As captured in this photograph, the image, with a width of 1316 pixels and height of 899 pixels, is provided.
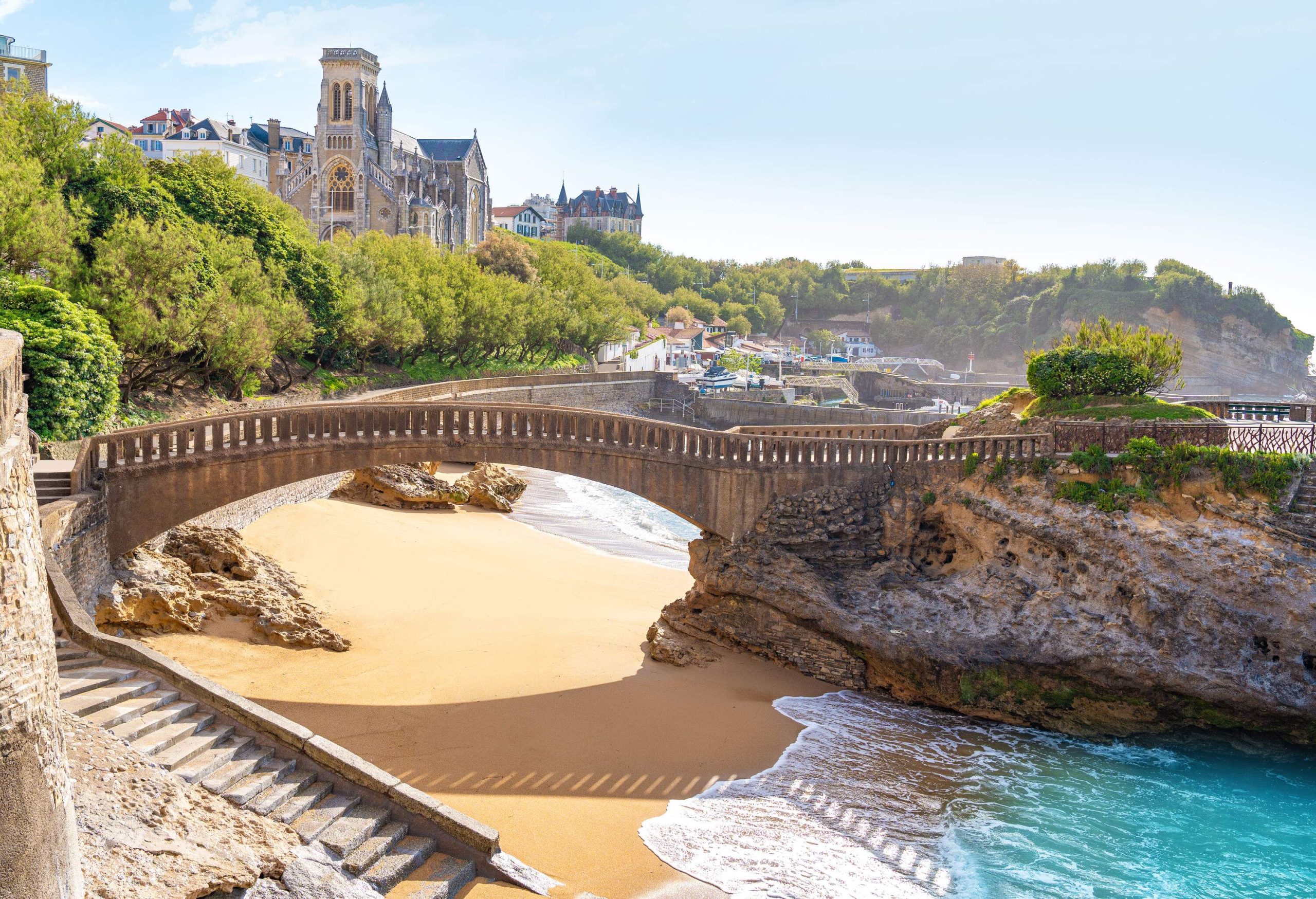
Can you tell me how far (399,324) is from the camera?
161 feet

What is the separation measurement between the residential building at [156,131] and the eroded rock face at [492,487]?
250ft

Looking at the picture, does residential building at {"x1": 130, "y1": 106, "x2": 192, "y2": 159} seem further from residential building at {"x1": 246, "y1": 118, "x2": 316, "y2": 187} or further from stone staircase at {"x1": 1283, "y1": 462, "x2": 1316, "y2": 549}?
stone staircase at {"x1": 1283, "y1": 462, "x2": 1316, "y2": 549}

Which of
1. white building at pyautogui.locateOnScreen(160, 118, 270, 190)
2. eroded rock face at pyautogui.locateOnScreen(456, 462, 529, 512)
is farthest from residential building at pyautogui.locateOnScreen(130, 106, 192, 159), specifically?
eroded rock face at pyautogui.locateOnScreen(456, 462, 529, 512)

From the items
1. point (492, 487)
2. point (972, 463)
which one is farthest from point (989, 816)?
point (492, 487)

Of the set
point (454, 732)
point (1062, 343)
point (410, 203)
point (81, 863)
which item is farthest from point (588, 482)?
point (410, 203)

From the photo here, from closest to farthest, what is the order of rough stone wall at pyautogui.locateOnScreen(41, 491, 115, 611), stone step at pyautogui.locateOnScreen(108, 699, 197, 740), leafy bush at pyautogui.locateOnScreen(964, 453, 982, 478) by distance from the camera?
stone step at pyautogui.locateOnScreen(108, 699, 197, 740), rough stone wall at pyautogui.locateOnScreen(41, 491, 115, 611), leafy bush at pyautogui.locateOnScreen(964, 453, 982, 478)

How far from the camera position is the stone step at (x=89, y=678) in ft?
41.8

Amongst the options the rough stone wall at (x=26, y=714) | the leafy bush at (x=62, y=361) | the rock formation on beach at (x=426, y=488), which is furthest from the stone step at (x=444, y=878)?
the rock formation on beach at (x=426, y=488)

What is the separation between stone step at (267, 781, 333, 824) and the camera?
12023mm

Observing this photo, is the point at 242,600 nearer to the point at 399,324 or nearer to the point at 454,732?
the point at 454,732

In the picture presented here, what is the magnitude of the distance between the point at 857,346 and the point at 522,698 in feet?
Result: 453

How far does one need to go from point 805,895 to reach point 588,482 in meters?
37.6

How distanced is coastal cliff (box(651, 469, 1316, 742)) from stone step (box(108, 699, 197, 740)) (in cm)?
1039

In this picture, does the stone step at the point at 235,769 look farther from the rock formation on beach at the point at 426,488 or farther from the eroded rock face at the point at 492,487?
the eroded rock face at the point at 492,487
